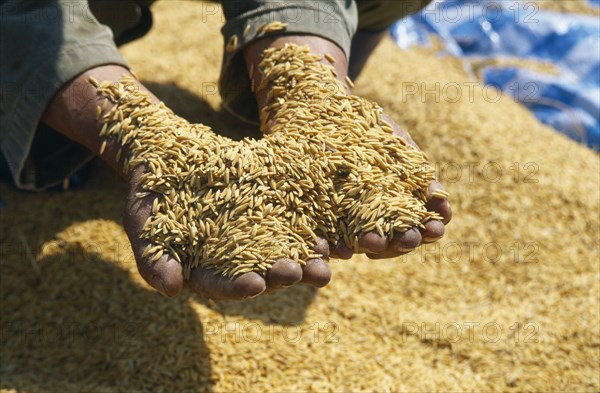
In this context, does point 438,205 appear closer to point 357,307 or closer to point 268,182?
point 268,182

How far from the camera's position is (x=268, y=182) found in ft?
4.81

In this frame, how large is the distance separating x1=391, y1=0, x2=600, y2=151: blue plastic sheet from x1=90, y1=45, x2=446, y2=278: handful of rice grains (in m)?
1.94

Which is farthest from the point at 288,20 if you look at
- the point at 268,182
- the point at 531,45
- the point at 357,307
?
the point at 531,45

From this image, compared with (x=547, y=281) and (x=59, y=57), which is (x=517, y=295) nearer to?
(x=547, y=281)

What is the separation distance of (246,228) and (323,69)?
21.1 inches

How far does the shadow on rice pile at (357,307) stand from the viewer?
1.74 metres

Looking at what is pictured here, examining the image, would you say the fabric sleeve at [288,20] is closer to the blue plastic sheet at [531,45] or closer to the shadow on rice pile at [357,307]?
the shadow on rice pile at [357,307]

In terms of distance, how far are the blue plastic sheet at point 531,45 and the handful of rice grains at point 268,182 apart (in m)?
1.94

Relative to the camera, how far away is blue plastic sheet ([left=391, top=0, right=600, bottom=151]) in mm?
3189

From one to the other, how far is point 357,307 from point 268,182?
2.29 ft

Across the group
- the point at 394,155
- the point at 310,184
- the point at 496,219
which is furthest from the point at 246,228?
the point at 496,219

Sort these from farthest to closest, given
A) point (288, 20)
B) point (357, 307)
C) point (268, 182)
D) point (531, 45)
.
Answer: point (531, 45) < point (357, 307) < point (288, 20) < point (268, 182)

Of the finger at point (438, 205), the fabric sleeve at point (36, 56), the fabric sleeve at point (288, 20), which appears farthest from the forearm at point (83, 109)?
the finger at point (438, 205)

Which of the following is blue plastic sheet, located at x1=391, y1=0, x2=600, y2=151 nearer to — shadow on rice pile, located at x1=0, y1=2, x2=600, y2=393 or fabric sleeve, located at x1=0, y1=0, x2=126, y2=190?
shadow on rice pile, located at x1=0, y1=2, x2=600, y2=393
